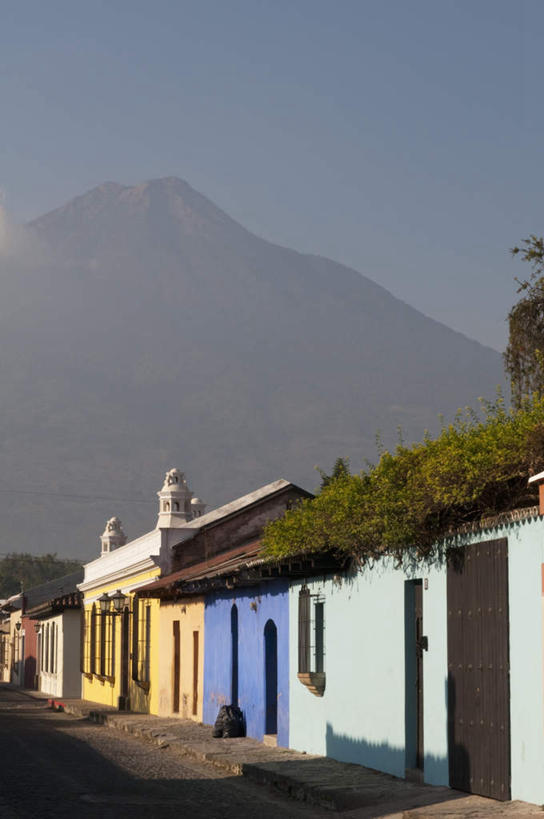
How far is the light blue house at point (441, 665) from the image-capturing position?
1260 centimetres

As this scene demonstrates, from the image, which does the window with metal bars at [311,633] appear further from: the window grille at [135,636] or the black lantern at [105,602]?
the window grille at [135,636]

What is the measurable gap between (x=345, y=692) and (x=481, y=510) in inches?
194

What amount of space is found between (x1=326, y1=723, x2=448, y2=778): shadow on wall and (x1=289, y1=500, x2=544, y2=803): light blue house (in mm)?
14

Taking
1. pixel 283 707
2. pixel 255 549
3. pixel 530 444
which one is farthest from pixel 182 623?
pixel 530 444

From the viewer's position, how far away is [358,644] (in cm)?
1772

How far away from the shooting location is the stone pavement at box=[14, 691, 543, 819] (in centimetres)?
1260

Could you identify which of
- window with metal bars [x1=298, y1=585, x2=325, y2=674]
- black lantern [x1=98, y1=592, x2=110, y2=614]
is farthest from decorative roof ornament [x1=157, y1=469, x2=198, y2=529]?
window with metal bars [x1=298, y1=585, x2=325, y2=674]

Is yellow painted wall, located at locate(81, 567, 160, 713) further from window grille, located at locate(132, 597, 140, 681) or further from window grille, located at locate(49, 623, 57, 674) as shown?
window grille, located at locate(49, 623, 57, 674)

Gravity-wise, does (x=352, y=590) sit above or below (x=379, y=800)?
above

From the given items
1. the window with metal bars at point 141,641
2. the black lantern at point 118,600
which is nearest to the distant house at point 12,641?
the window with metal bars at point 141,641

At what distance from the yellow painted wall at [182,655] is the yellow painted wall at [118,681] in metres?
0.65

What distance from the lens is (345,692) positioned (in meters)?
18.2

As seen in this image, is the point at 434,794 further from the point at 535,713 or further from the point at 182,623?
the point at 182,623

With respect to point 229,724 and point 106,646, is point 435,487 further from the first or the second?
point 106,646
